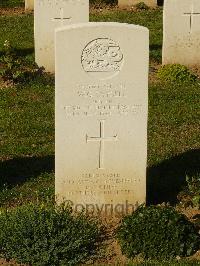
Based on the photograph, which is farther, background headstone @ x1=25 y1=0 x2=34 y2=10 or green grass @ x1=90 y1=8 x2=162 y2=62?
background headstone @ x1=25 y1=0 x2=34 y2=10

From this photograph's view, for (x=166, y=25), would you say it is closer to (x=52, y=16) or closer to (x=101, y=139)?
(x=52, y=16)

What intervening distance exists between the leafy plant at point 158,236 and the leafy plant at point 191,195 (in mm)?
596

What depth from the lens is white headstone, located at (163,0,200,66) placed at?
44.7 feet

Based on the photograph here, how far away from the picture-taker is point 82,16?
43.4 feet

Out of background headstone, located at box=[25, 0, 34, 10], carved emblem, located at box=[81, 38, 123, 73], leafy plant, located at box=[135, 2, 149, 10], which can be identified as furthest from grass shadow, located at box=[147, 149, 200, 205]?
background headstone, located at box=[25, 0, 34, 10]

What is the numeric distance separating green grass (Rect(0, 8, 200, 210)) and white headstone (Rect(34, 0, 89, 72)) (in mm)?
771

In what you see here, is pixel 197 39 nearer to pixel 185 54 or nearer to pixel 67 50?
pixel 185 54

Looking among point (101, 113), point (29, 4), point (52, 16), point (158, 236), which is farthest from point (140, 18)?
point (158, 236)

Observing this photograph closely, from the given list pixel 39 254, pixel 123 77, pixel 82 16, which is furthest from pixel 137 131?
pixel 82 16

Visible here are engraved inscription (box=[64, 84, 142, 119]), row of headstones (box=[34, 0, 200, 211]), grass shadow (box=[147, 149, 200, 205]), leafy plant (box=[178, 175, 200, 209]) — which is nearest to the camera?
row of headstones (box=[34, 0, 200, 211])

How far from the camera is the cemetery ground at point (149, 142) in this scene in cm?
839

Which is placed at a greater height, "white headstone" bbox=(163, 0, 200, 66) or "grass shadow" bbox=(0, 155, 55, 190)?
"white headstone" bbox=(163, 0, 200, 66)

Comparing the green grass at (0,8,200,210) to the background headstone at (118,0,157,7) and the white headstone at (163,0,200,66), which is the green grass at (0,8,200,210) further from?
the background headstone at (118,0,157,7)

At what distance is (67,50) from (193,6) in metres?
6.75
